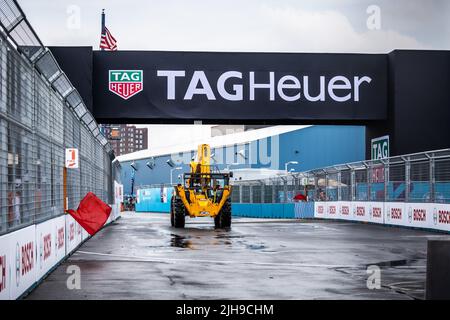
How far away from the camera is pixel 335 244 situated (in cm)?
2008

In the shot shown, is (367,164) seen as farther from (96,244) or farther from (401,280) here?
(401,280)

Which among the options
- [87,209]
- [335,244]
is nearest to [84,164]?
[87,209]

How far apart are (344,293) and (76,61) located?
22190 millimetres

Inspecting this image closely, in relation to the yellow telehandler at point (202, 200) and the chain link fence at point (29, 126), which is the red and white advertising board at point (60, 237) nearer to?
the chain link fence at point (29, 126)

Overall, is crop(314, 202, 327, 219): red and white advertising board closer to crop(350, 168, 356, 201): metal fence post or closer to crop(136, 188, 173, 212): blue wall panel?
crop(350, 168, 356, 201): metal fence post

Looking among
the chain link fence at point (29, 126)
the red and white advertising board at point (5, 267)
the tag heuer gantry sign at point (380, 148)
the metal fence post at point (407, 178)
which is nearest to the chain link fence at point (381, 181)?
the metal fence post at point (407, 178)

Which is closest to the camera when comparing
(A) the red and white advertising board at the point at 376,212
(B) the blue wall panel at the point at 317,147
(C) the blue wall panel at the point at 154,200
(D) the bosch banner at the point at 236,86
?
(D) the bosch banner at the point at 236,86

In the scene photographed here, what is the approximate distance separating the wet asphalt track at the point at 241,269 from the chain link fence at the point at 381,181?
531 cm

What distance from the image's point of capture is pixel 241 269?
1320 cm

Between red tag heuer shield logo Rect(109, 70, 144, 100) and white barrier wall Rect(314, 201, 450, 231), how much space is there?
1008cm

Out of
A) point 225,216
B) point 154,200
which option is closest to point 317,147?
point 154,200

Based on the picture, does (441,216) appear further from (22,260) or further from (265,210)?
(265,210)

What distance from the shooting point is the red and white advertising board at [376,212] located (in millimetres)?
31500

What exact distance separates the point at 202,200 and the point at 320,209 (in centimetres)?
1157
